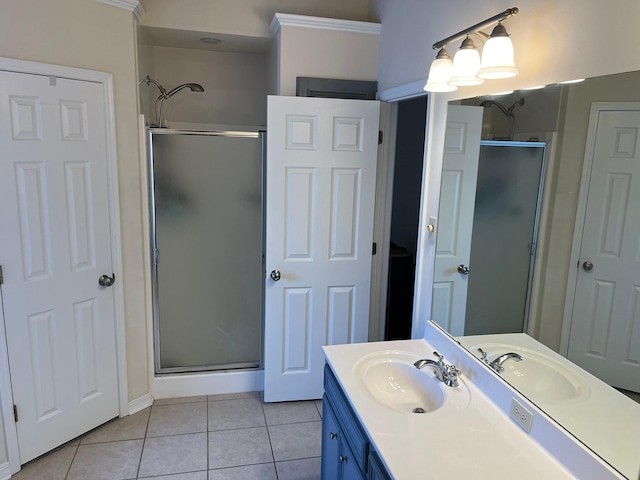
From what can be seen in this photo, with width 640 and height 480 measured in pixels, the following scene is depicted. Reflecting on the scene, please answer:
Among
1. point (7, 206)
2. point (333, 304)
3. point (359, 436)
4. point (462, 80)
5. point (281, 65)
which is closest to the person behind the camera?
point (359, 436)

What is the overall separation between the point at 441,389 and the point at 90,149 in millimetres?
2123

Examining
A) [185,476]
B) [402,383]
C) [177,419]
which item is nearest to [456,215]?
[402,383]

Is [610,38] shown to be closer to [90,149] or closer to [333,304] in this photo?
[333,304]

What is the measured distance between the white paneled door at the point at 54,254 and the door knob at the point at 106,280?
0.07 feet

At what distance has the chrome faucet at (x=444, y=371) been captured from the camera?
5.78ft

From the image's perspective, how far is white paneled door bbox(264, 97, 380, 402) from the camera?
280cm

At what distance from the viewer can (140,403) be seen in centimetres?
297

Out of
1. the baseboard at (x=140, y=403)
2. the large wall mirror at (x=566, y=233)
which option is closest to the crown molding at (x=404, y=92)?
the large wall mirror at (x=566, y=233)

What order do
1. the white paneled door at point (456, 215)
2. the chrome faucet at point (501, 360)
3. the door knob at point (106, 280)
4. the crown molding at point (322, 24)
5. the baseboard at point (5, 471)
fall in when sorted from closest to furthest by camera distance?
the chrome faucet at point (501, 360) → the white paneled door at point (456, 215) → the baseboard at point (5, 471) → the door knob at point (106, 280) → the crown molding at point (322, 24)

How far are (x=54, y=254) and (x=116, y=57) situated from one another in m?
1.11

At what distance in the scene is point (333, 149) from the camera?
2848 millimetres

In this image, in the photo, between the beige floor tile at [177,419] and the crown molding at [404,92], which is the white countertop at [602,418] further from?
the beige floor tile at [177,419]

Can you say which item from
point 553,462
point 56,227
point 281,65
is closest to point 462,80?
point 553,462

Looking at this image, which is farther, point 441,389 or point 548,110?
point 441,389
